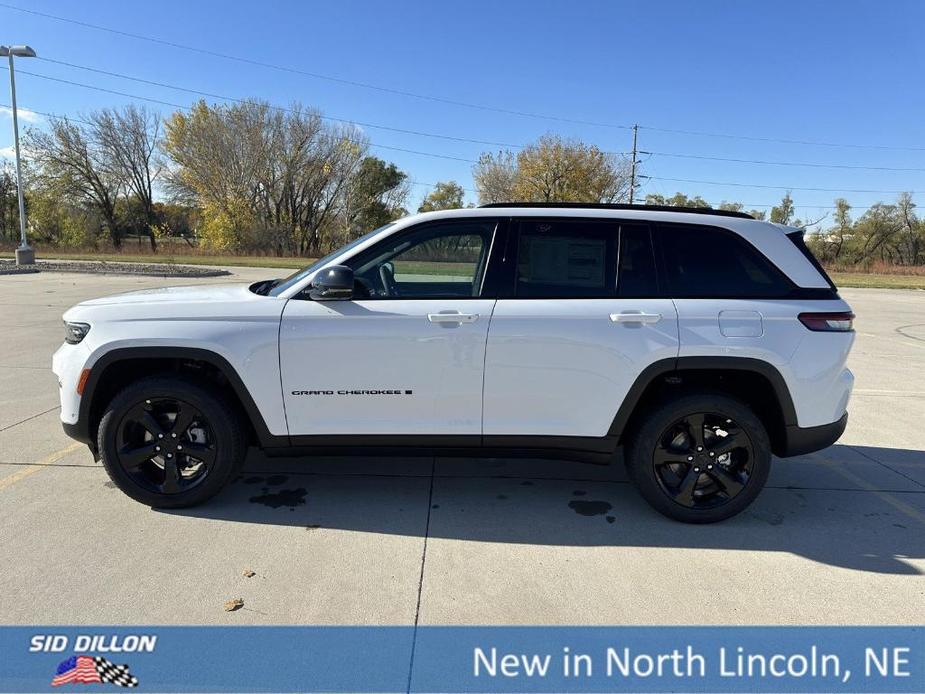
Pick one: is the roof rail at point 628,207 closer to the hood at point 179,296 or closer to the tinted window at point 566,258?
the tinted window at point 566,258

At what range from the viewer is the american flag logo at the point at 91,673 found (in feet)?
7.07

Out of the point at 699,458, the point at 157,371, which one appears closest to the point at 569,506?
the point at 699,458

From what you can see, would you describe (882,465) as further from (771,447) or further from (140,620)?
A: (140,620)

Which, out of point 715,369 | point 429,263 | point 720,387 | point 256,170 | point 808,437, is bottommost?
point 808,437

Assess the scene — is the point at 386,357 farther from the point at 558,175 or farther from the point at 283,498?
the point at 558,175

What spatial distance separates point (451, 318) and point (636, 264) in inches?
46.1

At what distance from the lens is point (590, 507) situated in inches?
143

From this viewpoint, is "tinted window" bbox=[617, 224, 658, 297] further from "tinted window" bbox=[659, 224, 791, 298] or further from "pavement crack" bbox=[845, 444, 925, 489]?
"pavement crack" bbox=[845, 444, 925, 489]

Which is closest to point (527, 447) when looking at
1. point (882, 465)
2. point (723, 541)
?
point (723, 541)

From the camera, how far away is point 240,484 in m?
3.86

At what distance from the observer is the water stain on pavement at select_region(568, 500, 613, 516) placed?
355 cm

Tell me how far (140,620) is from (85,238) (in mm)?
53205

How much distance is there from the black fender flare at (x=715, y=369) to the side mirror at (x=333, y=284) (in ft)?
5.69

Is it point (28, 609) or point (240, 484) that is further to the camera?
point (240, 484)
